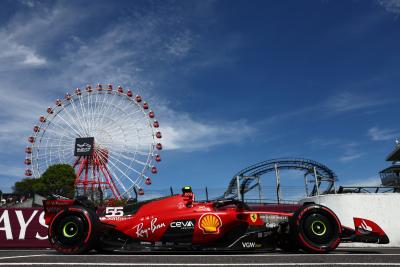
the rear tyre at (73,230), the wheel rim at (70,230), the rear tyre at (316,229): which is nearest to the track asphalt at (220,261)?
the rear tyre at (316,229)

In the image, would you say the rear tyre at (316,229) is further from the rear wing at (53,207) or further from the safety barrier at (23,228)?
the safety barrier at (23,228)

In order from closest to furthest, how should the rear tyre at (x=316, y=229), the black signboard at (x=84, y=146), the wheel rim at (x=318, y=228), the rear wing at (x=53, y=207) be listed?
the rear tyre at (x=316, y=229) → the wheel rim at (x=318, y=228) → the rear wing at (x=53, y=207) → the black signboard at (x=84, y=146)

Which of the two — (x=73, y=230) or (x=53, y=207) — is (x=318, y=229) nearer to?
(x=73, y=230)

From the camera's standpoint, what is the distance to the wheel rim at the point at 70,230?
7613 millimetres

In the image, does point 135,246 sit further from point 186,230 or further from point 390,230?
point 390,230

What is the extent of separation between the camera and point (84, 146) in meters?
42.9

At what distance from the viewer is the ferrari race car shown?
23.8 feet

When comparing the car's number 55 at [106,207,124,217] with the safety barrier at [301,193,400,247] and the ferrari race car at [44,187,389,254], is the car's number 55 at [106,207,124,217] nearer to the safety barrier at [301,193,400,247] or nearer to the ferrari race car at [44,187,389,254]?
the ferrari race car at [44,187,389,254]

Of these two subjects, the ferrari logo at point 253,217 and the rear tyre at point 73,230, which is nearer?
the rear tyre at point 73,230

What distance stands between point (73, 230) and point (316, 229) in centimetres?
505

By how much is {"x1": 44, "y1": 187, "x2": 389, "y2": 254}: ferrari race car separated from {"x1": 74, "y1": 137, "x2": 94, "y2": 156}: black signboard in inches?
1417

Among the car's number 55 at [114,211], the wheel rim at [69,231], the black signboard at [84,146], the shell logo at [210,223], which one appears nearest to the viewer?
the shell logo at [210,223]

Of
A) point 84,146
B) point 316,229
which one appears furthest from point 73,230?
point 84,146

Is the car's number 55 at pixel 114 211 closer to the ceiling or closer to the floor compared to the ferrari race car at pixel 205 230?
closer to the ceiling
